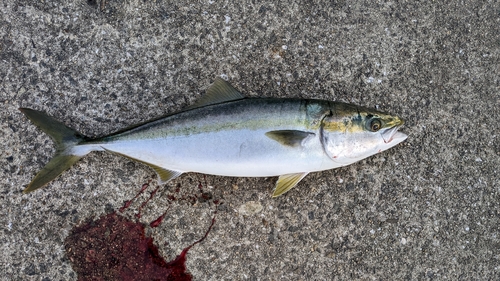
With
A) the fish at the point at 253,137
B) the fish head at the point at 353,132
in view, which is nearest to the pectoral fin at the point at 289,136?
the fish at the point at 253,137

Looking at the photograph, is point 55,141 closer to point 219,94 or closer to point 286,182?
→ point 219,94

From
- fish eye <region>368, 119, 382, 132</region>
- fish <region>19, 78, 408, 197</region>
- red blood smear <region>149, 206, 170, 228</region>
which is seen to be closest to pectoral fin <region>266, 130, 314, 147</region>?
fish <region>19, 78, 408, 197</region>

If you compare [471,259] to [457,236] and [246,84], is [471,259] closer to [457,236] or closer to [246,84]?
[457,236]

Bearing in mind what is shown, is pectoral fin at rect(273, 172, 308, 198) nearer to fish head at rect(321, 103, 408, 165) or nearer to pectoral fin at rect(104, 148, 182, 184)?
fish head at rect(321, 103, 408, 165)

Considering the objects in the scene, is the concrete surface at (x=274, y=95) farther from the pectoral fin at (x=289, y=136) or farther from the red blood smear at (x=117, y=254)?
the pectoral fin at (x=289, y=136)

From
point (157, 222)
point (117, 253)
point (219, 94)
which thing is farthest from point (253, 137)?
point (117, 253)
